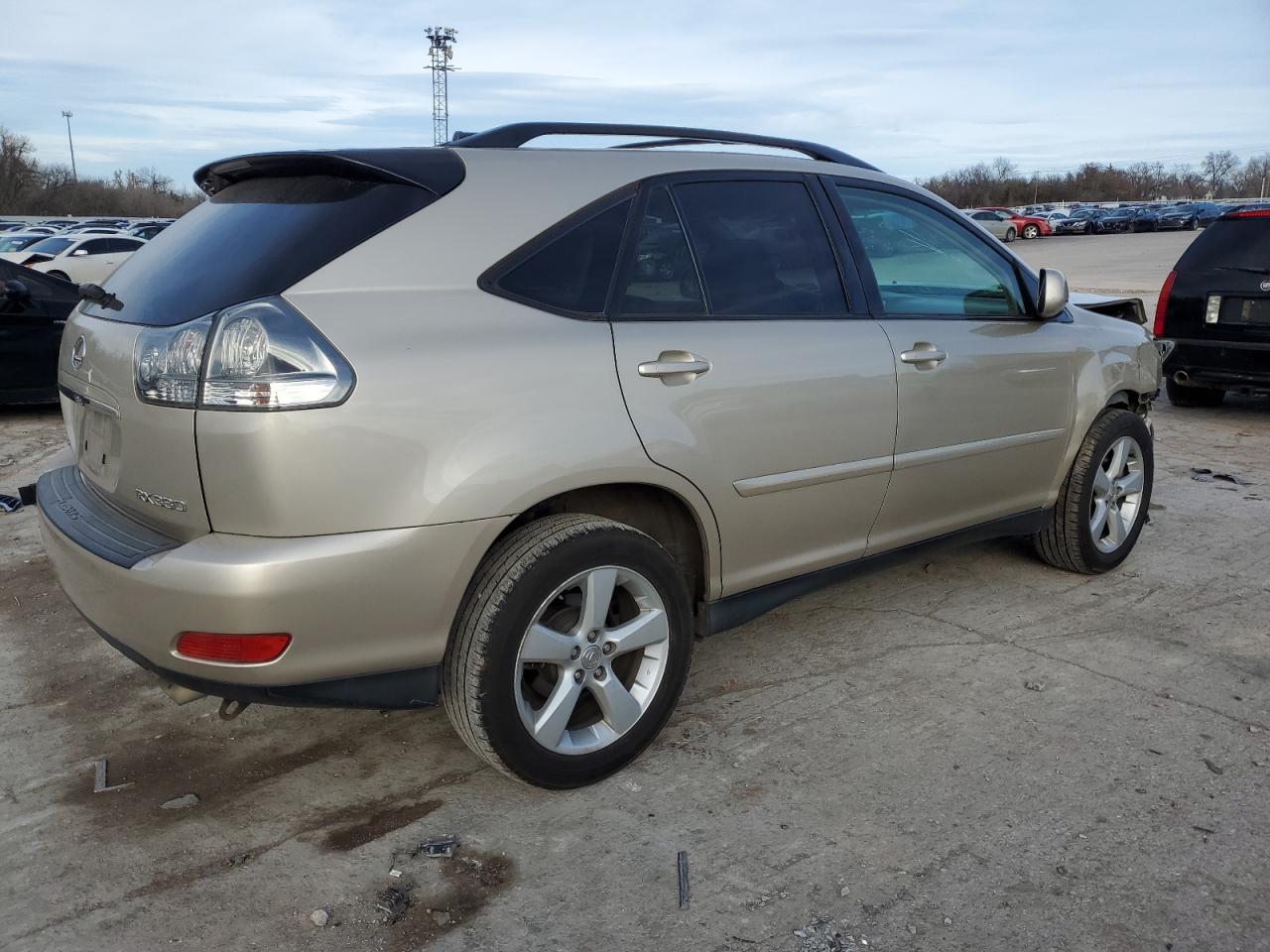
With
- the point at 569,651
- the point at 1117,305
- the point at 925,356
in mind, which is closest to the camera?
the point at 569,651

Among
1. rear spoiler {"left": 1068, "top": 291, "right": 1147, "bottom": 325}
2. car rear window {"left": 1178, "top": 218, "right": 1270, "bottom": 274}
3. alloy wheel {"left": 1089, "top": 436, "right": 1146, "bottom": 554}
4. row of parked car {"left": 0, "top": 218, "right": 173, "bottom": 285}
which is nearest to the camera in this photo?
alloy wheel {"left": 1089, "top": 436, "right": 1146, "bottom": 554}

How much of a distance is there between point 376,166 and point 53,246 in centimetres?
2444

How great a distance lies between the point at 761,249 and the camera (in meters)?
3.46

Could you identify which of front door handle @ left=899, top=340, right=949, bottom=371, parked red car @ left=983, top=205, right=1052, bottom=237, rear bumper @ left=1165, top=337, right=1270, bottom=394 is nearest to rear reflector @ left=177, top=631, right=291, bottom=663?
front door handle @ left=899, top=340, right=949, bottom=371

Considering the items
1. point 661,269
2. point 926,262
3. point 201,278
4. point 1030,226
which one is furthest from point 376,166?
point 1030,226

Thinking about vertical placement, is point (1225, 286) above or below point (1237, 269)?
below

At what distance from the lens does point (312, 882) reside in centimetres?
262

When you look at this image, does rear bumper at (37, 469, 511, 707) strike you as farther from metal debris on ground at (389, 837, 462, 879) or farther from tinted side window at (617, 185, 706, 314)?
tinted side window at (617, 185, 706, 314)

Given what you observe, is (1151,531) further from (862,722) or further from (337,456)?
(337,456)

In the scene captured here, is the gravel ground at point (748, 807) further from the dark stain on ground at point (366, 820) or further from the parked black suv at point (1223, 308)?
the parked black suv at point (1223, 308)

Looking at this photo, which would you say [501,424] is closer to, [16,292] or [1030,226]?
[16,292]

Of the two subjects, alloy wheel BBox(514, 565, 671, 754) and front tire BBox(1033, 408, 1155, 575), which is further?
front tire BBox(1033, 408, 1155, 575)

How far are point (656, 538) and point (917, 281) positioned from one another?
1.50m

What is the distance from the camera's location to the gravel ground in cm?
246
